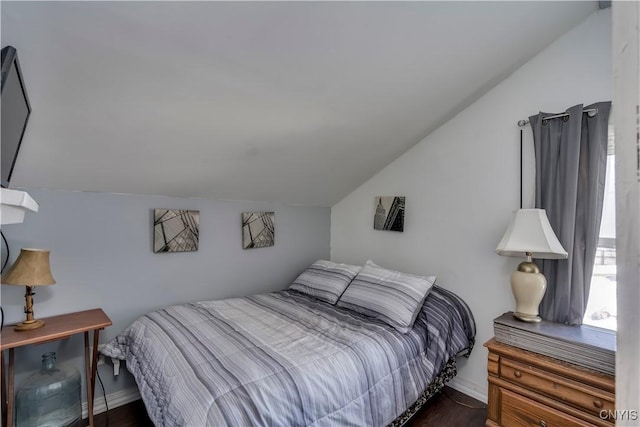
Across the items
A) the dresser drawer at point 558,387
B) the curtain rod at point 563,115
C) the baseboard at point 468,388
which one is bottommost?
the baseboard at point 468,388

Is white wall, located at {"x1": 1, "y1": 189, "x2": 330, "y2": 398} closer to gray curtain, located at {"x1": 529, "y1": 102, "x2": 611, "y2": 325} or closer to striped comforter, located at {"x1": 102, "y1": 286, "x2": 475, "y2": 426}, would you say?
striped comforter, located at {"x1": 102, "y1": 286, "x2": 475, "y2": 426}

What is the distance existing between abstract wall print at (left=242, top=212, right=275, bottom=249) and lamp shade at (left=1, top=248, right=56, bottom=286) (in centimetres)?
136

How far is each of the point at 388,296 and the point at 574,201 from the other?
125 centimetres

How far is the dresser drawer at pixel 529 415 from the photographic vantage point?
146 cm

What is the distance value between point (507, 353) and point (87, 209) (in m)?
2.69

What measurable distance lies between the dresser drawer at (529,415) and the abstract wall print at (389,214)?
56.6 inches

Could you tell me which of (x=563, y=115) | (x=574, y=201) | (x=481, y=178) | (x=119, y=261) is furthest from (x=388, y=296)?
(x=119, y=261)

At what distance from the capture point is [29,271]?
157cm

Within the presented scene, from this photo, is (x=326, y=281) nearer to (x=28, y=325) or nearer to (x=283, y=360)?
(x=283, y=360)

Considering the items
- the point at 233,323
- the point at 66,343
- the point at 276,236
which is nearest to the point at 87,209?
the point at 66,343

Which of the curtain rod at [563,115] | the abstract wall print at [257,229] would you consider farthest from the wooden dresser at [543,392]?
the abstract wall print at [257,229]

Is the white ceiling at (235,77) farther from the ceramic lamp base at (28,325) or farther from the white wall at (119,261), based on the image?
the ceramic lamp base at (28,325)

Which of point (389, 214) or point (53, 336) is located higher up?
point (389, 214)

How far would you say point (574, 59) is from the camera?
1873mm
